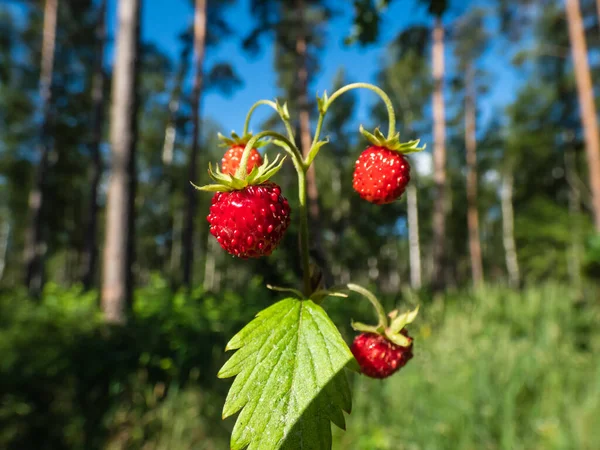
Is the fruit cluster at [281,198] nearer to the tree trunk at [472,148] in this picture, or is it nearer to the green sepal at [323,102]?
the green sepal at [323,102]

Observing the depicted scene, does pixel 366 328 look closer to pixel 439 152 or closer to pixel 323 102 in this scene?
pixel 323 102

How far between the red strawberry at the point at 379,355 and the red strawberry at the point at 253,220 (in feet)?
0.76

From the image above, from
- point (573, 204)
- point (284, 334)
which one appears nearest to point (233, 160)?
point (284, 334)

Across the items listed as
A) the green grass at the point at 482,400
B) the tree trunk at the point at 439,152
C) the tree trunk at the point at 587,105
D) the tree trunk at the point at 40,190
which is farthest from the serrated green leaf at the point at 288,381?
the tree trunk at the point at 40,190

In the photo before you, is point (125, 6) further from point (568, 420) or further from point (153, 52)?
point (153, 52)

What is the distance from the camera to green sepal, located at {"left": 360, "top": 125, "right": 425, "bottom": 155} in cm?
62

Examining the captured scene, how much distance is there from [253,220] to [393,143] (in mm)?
257

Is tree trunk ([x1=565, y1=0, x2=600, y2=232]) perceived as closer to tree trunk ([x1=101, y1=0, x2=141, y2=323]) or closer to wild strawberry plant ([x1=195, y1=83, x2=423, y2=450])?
tree trunk ([x1=101, y1=0, x2=141, y2=323])

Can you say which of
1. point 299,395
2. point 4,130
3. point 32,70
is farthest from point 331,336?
point 4,130

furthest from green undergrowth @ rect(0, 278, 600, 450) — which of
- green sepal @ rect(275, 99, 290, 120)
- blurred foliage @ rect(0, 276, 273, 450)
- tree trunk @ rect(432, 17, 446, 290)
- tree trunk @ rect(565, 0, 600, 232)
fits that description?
tree trunk @ rect(432, 17, 446, 290)

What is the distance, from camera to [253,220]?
20.4 inches

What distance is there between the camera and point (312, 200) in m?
2.64

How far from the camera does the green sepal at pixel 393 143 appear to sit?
617 mm

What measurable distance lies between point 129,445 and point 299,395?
11.5 ft
